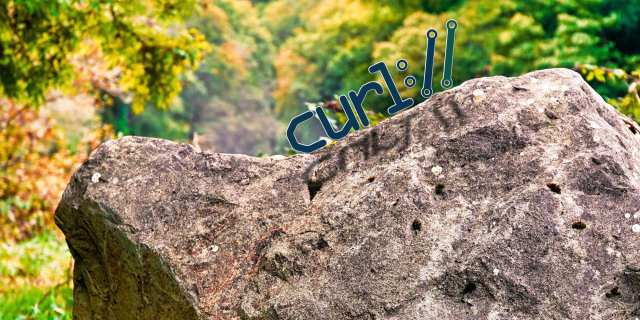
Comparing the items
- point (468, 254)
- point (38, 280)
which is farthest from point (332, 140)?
point (38, 280)

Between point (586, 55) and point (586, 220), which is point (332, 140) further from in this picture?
point (586, 55)

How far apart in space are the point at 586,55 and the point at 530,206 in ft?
54.3

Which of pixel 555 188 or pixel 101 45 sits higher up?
pixel 101 45

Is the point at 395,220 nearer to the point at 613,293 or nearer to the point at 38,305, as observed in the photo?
the point at 613,293

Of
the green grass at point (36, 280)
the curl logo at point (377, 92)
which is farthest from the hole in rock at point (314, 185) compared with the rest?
the green grass at point (36, 280)

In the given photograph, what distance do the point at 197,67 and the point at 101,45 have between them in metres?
1.23

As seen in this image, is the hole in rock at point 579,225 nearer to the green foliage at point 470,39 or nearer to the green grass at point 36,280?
the green grass at point 36,280

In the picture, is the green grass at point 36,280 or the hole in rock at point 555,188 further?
the green grass at point 36,280

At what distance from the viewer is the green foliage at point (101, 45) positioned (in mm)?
6125

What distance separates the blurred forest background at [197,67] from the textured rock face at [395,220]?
1244 mm

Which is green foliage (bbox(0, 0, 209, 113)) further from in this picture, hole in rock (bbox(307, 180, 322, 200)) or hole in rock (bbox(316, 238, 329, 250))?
hole in rock (bbox(316, 238, 329, 250))

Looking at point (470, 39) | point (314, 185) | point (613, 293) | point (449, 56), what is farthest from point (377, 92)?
point (470, 39)

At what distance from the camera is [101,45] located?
668 cm

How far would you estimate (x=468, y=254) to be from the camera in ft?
7.34
